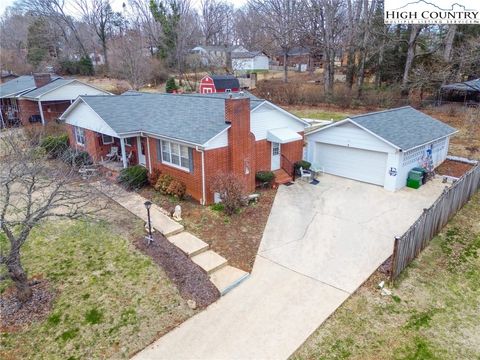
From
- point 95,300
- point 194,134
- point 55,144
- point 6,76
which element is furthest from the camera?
point 6,76

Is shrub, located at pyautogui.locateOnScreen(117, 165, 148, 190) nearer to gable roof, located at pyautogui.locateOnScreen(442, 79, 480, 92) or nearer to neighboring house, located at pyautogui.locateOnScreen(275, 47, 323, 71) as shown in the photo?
gable roof, located at pyautogui.locateOnScreen(442, 79, 480, 92)

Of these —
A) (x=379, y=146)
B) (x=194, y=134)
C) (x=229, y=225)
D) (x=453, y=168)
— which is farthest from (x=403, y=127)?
(x=229, y=225)

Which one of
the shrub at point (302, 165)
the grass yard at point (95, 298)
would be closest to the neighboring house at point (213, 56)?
the shrub at point (302, 165)

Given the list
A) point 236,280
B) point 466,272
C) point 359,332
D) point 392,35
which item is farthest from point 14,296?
point 392,35

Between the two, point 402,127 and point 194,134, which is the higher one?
point 194,134

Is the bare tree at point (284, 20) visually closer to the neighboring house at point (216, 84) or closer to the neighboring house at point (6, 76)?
the neighboring house at point (216, 84)

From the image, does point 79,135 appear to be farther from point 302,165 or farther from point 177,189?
point 302,165

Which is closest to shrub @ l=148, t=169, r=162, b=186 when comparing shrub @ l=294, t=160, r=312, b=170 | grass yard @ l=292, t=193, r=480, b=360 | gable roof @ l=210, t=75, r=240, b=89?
shrub @ l=294, t=160, r=312, b=170
